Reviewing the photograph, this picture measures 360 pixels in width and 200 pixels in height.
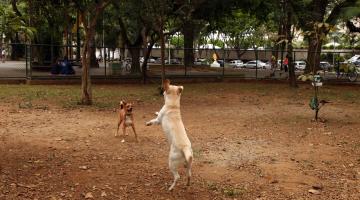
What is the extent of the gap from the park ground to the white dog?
0.46 metres

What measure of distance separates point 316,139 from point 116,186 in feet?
16.9

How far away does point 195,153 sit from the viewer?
857 cm

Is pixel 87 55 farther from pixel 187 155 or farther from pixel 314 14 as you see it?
pixel 314 14

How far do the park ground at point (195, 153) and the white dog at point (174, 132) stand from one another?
464mm

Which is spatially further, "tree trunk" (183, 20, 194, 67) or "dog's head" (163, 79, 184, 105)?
"tree trunk" (183, 20, 194, 67)

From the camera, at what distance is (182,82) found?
82.4 feet

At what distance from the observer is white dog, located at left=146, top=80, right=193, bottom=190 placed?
600 cm

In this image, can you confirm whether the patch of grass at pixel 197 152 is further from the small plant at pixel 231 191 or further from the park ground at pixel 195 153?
the small plant at pixel 231 191

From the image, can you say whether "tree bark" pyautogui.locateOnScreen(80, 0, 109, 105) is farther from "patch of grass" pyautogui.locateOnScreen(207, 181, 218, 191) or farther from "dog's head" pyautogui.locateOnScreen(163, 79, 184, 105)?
"dog's head" pyautogui.locateOnScreen(163, 79, 184, 105)

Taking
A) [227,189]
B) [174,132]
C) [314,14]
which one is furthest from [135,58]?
→ [174,132]

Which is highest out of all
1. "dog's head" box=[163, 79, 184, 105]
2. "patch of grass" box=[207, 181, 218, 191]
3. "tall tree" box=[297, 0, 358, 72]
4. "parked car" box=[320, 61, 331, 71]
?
"tall tree" box=[297, 0, 358, 72]

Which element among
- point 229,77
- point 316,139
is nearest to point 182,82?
point 229,77

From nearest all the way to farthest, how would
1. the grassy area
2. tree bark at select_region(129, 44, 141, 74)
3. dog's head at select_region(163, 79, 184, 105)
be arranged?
dog's head at select_region(163, 79, 184, 105), the grassy area, tree bark at select_region(129, 44, 141, 74)

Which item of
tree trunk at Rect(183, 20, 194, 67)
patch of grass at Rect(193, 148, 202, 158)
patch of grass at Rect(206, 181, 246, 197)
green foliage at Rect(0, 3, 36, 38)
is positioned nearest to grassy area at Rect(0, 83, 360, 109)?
tree trunk at Rect(183, 20, 194, 67)
